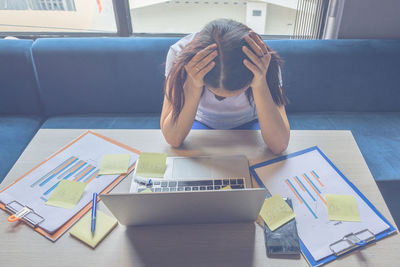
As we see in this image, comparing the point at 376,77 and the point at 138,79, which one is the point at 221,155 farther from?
the point at 376,77

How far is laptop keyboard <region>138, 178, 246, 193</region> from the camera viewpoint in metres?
0.77

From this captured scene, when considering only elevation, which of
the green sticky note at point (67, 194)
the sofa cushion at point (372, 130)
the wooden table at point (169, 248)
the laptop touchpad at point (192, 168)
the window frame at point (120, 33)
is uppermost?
the window frame at point (120, 33)

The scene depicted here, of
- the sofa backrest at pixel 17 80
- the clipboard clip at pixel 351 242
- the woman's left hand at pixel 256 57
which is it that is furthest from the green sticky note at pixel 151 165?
the sofa backrest at pixel 17 80

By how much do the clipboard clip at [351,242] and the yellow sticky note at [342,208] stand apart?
0.04m

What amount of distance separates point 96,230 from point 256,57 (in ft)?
2.08

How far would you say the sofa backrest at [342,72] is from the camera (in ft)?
5.35

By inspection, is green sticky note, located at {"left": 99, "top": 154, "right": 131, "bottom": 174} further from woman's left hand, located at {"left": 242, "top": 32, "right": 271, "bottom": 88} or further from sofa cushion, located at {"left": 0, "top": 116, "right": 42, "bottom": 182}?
sofa cushion, located at {"left": 0, "top": 116, "right": 42, "bottom": 182}

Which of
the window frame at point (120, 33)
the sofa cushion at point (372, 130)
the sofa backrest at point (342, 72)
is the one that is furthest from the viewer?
the window frame at point (120, 33)

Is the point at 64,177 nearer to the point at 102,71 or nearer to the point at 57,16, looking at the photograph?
the point at 102,71

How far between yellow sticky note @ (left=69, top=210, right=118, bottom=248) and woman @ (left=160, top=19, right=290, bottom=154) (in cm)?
34

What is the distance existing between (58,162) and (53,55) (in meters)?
1.04

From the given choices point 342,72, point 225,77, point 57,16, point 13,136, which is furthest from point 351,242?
point 57,16

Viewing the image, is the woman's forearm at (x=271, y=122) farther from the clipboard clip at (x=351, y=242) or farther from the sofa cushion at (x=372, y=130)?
the sofa cushion at (x=372, y=130)

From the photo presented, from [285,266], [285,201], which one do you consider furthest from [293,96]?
[285,266]
